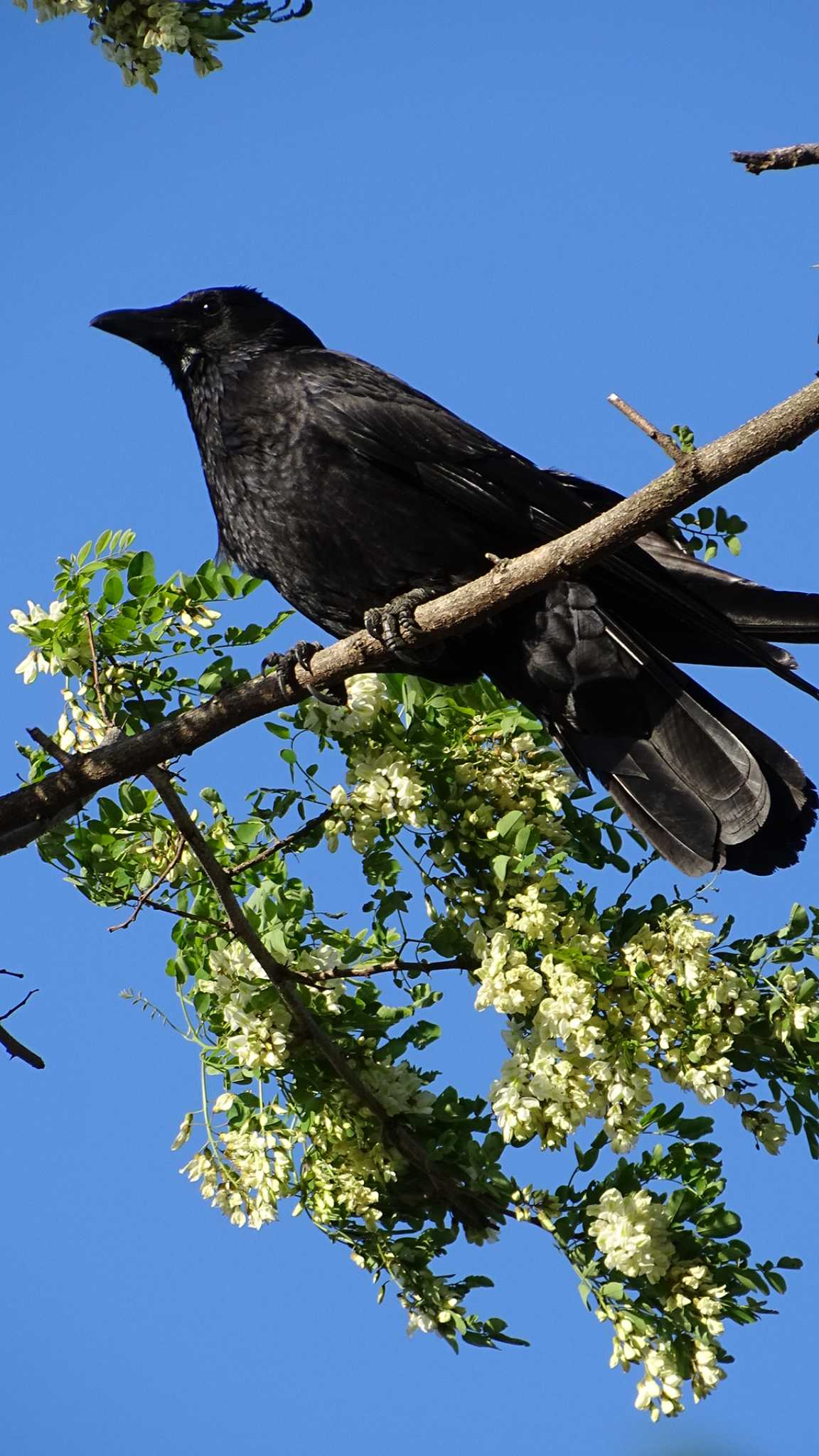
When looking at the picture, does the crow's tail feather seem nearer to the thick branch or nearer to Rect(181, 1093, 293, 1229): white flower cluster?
the thick branch

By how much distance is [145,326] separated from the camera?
548 centimetres

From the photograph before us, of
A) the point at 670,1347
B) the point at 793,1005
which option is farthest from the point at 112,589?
the point at 670,1347

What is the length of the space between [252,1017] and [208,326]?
2.96 m

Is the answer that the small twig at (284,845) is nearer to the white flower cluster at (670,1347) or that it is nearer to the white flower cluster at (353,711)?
the white flower cluster at (353,711)

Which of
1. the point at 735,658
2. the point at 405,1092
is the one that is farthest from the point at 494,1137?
the point at 735,658

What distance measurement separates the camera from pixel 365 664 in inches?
167

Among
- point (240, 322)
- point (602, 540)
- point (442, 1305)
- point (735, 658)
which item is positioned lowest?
point (442, 1305)

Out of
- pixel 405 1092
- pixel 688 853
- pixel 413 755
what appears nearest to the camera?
pixel 405 1092

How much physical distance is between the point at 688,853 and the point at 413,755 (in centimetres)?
104

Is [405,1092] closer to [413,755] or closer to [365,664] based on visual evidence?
[413,755]

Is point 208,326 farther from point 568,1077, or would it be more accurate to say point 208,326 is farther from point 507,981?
point 568,1077

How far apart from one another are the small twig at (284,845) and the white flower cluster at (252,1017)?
0.79 feet

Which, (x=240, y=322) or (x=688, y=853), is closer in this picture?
(x=688, y=853)

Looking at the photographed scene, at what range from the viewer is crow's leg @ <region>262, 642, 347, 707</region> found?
4023mm
